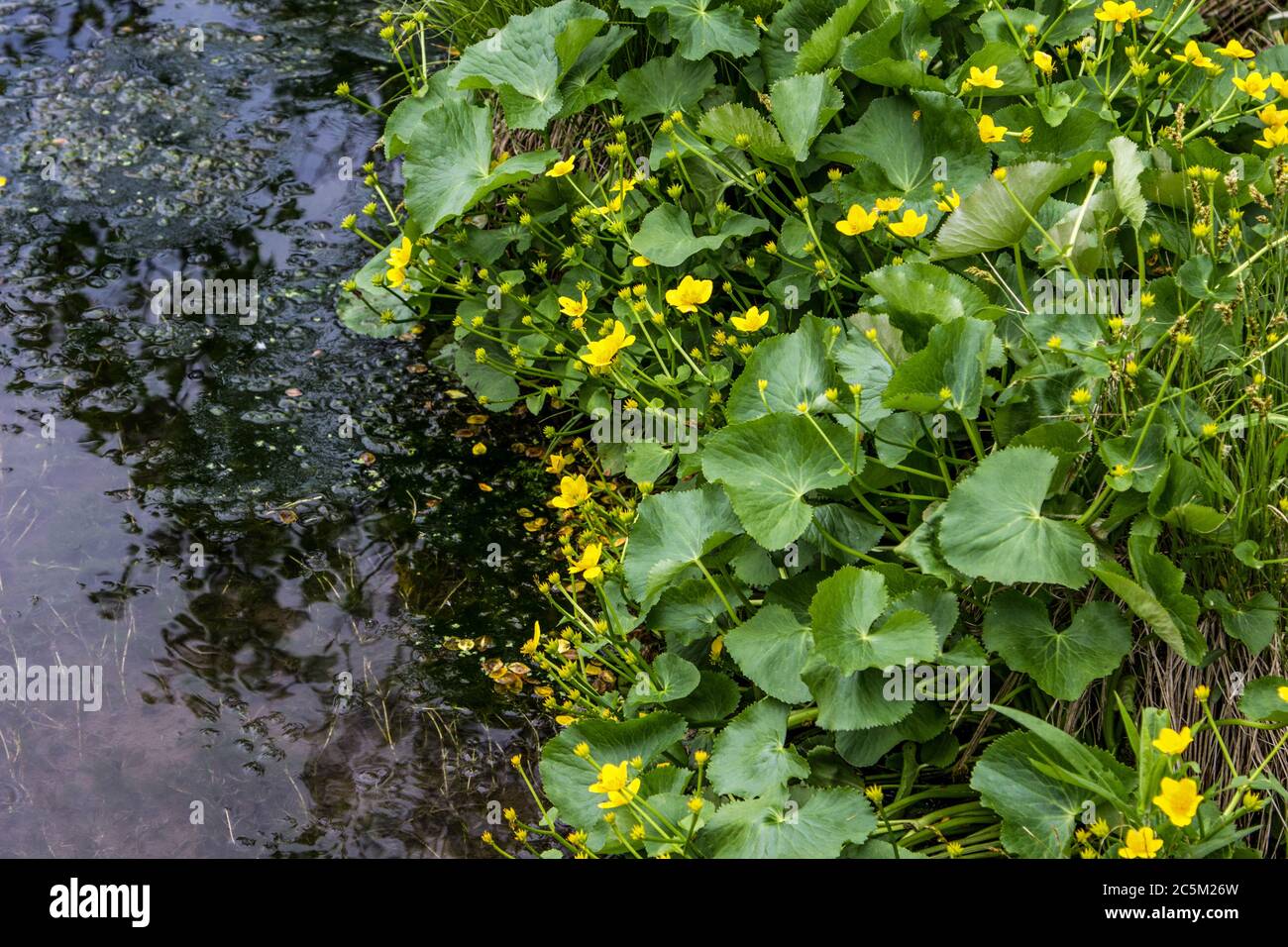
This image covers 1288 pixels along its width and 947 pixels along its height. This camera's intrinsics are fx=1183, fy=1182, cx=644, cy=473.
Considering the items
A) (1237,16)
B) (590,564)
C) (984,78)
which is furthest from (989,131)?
(1237,16)

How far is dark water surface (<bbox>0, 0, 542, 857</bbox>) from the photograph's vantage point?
255cm

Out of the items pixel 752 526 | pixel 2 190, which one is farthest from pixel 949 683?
pixel 2 190

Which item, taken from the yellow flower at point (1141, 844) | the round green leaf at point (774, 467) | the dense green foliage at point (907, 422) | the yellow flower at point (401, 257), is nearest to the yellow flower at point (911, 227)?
the dense green foliage at point (907, 422)

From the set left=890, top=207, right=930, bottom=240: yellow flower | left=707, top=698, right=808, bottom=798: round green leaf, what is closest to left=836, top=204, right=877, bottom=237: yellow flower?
left=890, top=207, right=930, bottom=240: yellow flower

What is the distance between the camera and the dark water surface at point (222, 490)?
255cm

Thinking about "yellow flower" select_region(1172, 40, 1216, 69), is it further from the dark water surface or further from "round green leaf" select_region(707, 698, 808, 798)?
the dark water surface

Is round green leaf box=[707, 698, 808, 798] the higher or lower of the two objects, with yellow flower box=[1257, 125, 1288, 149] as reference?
lower

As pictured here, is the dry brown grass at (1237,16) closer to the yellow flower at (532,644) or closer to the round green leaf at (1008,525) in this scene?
the round green leaf at (1008,525)

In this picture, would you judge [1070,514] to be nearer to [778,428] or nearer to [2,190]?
[778,428]

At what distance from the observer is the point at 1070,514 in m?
2.26

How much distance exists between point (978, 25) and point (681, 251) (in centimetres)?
98

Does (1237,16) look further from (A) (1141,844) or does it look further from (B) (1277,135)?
(A) (1141,844)
